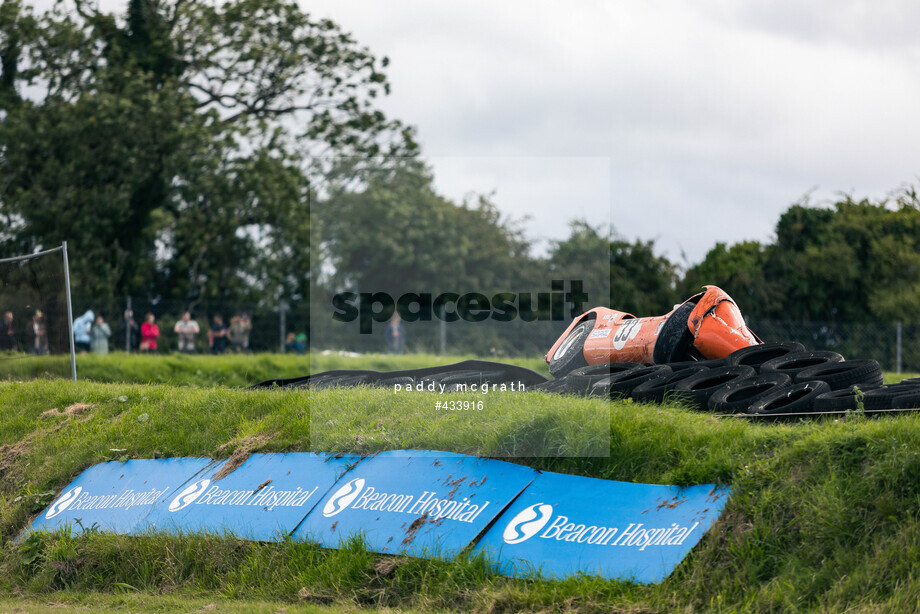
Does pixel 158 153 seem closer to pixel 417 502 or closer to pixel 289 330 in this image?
pixel 289 330

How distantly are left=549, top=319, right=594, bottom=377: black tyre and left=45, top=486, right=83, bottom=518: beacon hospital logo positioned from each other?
5.45 metres

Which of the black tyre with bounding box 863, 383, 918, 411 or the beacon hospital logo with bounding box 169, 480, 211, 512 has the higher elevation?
the black tyre with bounding box 863, 383, 918, 411

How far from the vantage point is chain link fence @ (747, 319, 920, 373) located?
2570cm

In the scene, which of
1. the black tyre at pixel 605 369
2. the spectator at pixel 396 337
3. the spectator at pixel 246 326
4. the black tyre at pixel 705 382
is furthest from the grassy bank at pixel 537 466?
the spectator at pixel 246 326

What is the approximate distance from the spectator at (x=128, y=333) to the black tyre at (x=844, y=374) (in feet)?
64.8

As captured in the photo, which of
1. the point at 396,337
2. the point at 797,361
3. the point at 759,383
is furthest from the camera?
the point at 396,337

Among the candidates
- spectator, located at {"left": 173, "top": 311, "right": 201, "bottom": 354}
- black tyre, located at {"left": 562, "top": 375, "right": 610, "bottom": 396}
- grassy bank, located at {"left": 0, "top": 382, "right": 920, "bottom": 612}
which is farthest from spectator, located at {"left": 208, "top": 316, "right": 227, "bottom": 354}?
black tyre, located at {"left": 562, "top": 375, "right": 610, "bottom": 396}

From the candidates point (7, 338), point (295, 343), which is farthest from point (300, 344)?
point (7, 338)

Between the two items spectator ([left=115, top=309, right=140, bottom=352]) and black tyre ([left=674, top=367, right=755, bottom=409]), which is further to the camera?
spectator ([left=115, top=309, right=140, bottom=352])

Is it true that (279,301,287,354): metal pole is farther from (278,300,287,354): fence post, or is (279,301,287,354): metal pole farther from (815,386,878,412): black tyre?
(815,386,878,412): black tyre

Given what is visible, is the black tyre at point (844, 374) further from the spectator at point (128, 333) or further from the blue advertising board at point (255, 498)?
the spectator at point (128, 333)

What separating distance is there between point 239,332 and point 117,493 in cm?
1860

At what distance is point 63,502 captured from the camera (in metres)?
9.09

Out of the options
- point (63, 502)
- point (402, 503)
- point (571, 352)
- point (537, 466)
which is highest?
point (571, 352)
